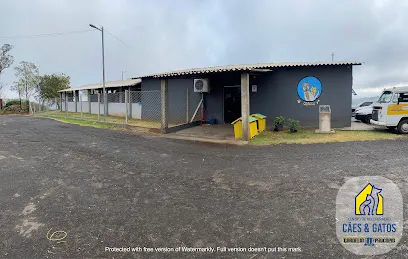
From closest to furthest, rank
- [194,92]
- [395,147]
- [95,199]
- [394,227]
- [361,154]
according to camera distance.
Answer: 1. [394,227]
2. [95,199]
3. [361,154]
4. [395,147]
5. [194,92]

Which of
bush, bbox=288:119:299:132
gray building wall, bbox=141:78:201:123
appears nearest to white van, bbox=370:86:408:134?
bush, bbox=288:119:299:132

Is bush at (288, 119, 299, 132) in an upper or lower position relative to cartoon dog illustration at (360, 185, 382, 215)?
upper

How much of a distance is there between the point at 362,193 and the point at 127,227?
394cm

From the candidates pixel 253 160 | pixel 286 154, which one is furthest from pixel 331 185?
pixel 286 154

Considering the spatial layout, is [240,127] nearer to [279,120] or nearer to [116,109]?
[279,120]

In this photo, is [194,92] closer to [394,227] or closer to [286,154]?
[286,154]

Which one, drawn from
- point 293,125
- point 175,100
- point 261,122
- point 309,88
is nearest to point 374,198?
point 293,125

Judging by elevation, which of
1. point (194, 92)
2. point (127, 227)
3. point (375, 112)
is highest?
Result: point (194, 92)

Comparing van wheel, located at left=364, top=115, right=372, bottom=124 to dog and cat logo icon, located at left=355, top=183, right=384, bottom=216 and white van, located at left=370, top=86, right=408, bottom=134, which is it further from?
dog and cat logo icon, located at left=355, top=183, right=384, bottom=216

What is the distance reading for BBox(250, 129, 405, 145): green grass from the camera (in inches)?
431

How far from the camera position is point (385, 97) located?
510 inches

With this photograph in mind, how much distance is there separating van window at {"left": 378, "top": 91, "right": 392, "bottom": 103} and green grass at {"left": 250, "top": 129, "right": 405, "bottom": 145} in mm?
1456

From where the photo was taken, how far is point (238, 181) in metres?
5.89

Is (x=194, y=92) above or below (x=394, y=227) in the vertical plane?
above
